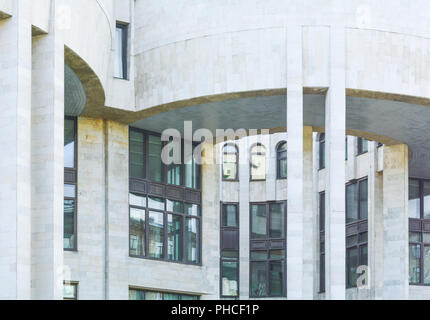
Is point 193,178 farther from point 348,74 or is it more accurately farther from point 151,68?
point 348,74

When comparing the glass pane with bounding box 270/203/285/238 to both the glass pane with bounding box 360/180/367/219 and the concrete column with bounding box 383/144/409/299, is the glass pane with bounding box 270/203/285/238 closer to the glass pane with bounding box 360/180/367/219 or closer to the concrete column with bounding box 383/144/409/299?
the glass pane with bounding box 360/180/367/219

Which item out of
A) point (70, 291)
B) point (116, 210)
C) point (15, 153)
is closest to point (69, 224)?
point (116, 210)

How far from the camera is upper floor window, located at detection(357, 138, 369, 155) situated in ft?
158

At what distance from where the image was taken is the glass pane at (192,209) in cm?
4319

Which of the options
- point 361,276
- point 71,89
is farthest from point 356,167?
point 71,89

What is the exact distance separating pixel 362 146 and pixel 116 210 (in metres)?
13.5

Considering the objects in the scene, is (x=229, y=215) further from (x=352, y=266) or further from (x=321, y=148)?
(x=352, y=266)

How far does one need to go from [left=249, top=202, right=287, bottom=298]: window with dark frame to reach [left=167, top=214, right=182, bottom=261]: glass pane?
31.9 feet

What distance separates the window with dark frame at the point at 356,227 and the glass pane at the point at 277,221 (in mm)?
3860

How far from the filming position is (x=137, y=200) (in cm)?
4131

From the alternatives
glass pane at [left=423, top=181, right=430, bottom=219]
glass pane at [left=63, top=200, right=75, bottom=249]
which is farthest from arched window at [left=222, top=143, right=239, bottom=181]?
glass pane at [left=63, top=200, right=75, bottom=249]
